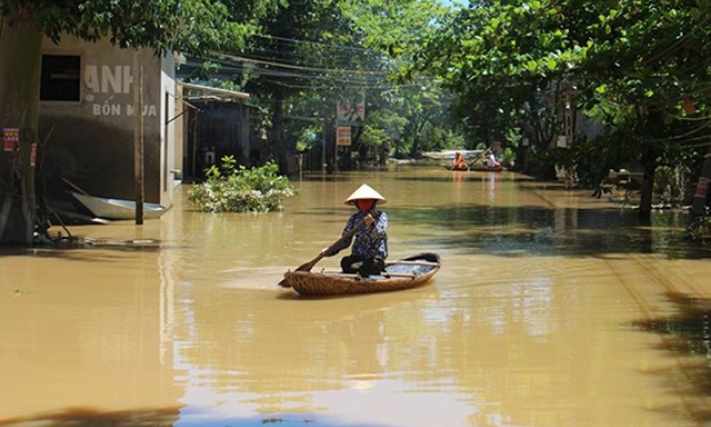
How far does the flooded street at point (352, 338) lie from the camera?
781 cm

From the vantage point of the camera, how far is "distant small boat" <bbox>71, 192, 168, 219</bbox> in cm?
2125

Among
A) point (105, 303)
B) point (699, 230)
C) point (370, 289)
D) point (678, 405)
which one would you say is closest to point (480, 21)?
point (699, 230)

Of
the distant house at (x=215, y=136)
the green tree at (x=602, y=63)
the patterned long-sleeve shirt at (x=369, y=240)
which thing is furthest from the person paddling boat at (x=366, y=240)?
the distant house at (x=215, y=136)

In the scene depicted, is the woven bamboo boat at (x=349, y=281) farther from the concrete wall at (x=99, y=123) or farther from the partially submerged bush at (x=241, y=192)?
the partially submerged bush at (x=241, y=192)

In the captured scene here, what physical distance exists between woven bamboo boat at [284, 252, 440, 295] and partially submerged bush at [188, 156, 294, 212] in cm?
1256

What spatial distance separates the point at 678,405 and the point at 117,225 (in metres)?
15.2

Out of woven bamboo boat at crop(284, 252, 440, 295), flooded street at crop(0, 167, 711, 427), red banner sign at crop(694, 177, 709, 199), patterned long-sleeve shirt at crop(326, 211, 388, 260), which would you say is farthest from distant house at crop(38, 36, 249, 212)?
red banner sign at crop(694, 177, 709, 199)

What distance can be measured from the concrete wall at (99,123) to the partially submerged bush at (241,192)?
3.61 m

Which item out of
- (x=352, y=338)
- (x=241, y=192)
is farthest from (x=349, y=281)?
(x=241, y=192)

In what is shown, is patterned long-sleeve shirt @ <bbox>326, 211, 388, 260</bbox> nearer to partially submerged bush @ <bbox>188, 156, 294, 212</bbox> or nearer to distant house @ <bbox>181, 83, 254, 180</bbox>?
partially submerged bush @ <bbox>188, 156, 294, 212</bbox>

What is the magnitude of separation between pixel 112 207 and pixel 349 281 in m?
9.91

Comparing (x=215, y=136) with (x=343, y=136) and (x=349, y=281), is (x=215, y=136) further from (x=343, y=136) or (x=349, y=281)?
(x=349, y=281)

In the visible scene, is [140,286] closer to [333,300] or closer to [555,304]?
[333,300]

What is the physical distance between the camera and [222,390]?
8.30 meters
